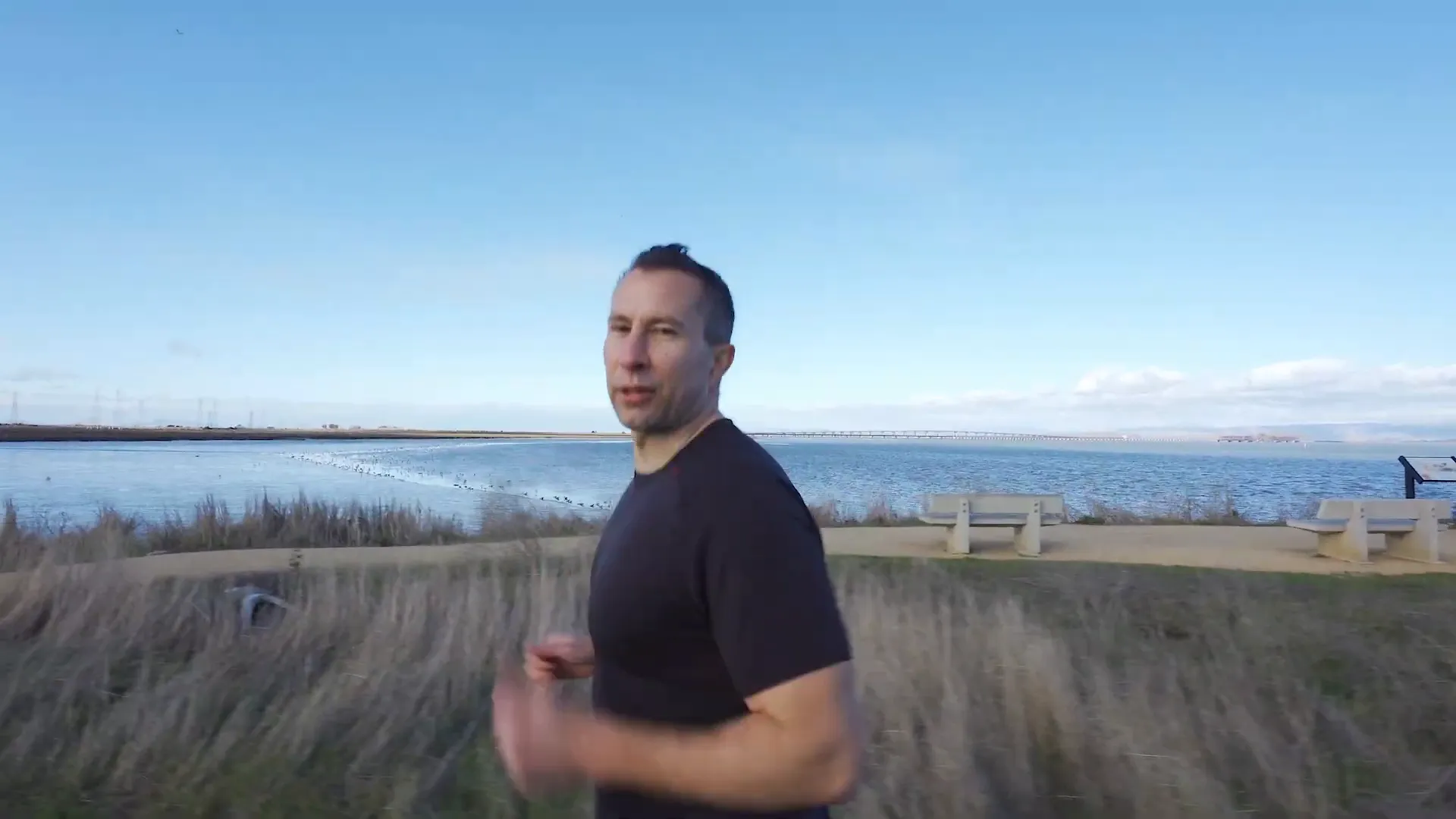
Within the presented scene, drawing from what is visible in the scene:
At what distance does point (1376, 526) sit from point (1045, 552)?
Result: 3.80 meters

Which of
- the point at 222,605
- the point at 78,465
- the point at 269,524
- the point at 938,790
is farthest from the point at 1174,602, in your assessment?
the point at 78,465

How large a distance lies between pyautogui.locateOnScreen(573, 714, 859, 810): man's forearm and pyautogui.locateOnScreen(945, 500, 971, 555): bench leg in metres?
11.4

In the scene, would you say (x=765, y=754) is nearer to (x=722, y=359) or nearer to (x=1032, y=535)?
(x=722, y=359)

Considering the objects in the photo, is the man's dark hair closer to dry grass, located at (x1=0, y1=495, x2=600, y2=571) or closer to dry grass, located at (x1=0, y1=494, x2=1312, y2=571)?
dry grass, located at (x1=0, y1=495, x2=600, y2=571)

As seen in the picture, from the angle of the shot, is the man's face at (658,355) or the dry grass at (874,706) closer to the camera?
the man's face at (658,355)

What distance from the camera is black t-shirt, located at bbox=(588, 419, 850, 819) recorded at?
46.9 inches

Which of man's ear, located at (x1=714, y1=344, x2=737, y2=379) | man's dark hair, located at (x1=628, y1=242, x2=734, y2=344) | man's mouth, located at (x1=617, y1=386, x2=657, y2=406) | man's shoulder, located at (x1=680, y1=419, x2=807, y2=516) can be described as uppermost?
man's dark hair, located at (x1=628, y1=242, x2=734, y2=344)

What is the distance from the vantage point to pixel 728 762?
1.20 m

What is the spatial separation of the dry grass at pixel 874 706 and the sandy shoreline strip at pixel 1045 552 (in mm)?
3453

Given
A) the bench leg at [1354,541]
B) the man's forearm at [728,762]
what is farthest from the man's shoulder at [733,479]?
the bench leg at [1354,541]

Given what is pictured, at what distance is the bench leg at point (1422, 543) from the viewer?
37.3 ft

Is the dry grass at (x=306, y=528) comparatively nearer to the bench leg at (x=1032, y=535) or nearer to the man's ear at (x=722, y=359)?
the bench leg at (x=1032, y=535)

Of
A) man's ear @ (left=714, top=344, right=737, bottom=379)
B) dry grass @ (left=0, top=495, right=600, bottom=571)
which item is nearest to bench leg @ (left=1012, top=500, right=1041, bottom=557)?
dry grass @ (left=0, top=495, right=600, bottom=571)

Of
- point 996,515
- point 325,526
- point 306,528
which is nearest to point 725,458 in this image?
point 996,515
